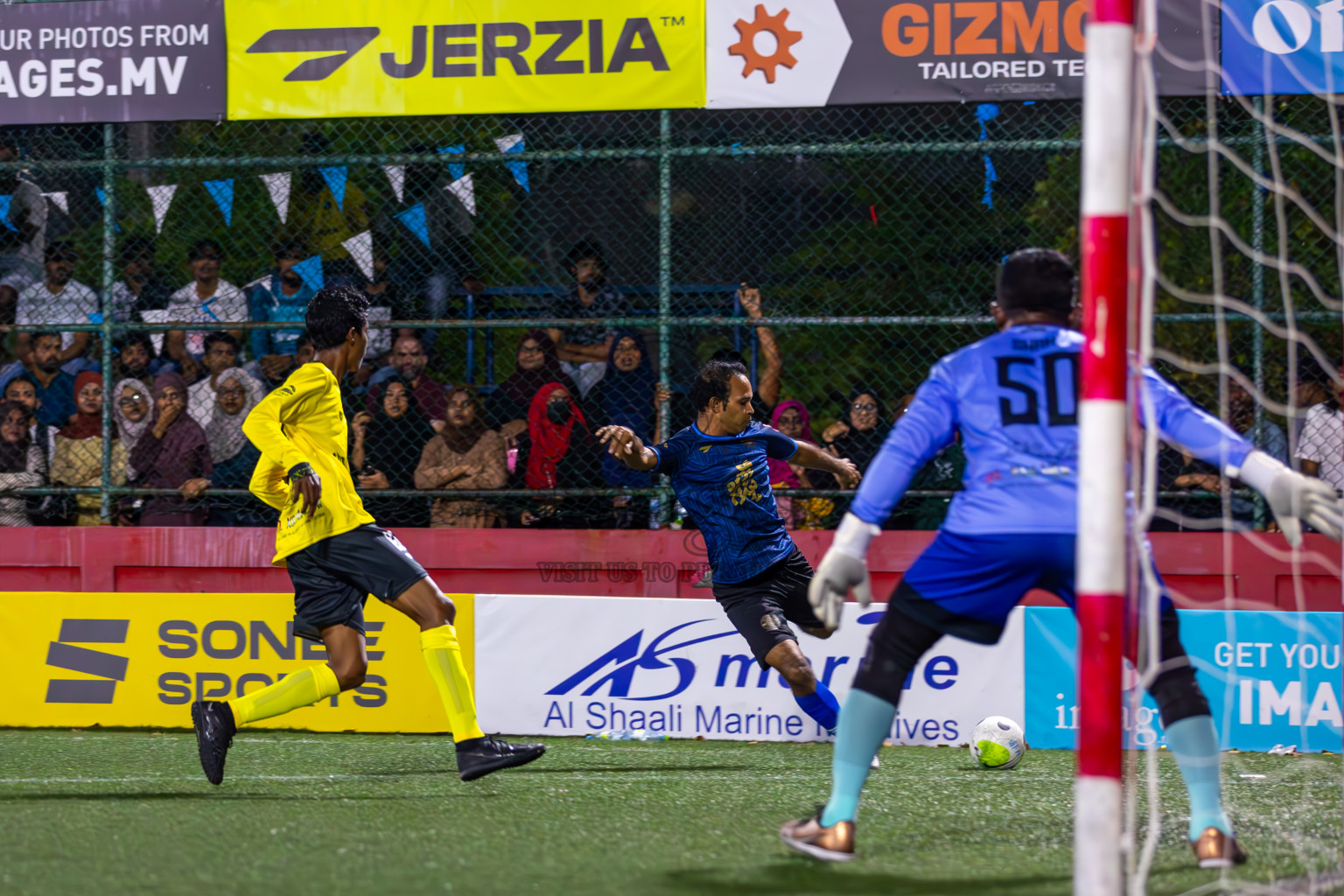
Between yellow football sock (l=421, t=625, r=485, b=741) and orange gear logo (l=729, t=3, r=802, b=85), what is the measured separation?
423 centimetres

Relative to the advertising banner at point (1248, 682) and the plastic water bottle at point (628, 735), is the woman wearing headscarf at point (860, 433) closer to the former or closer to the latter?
the advertising banner at point (1248, 682)

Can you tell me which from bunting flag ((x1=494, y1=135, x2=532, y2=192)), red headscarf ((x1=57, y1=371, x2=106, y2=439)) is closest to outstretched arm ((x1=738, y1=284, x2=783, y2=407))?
bunting flag ((x1=494, y1=135, x2=532, y2=192))

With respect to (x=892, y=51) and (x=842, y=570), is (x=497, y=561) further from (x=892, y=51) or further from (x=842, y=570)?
(x=842, y=570)

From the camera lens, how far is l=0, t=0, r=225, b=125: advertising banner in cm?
859

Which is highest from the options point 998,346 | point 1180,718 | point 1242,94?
point 1242,94

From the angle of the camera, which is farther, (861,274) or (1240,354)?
(861,274)

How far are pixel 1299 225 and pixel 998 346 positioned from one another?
6.13 metres

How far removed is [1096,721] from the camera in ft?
10.5

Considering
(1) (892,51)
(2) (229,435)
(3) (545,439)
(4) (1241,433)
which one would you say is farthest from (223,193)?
(4) (1241,433)

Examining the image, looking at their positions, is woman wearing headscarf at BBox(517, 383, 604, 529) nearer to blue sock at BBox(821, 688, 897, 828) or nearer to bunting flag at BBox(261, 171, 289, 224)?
bunting flag at BBox(261, 171, 289, 224)

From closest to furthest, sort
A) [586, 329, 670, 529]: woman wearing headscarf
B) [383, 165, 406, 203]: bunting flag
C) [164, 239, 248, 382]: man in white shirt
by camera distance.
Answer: [586, 329, 670, 529]: woman wearing headscarf → [164, 239, 248, 382]: man in white shirt → [383, 165, 406, 203]: bunting flag

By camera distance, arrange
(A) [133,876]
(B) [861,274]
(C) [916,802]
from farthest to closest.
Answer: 1. (B) [861,274]
2. (C) [916,802]
3. (A) [133,876]

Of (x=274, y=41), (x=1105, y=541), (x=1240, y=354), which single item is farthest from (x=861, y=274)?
(x=1105, y=541)

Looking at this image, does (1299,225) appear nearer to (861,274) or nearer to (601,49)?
(861,274)
